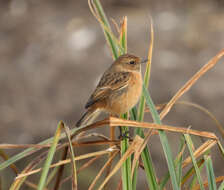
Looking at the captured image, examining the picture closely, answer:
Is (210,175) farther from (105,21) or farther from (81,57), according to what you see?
(81,57)

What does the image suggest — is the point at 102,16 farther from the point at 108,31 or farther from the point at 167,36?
the point at 167,36

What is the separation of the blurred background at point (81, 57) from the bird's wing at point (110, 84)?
3.60 metres

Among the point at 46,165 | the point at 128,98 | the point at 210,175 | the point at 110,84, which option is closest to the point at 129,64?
the point at 110,84

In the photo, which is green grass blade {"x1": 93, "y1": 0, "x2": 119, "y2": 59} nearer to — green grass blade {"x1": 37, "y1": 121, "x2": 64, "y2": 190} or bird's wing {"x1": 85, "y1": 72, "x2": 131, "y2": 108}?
bird's wing {"x1": 85, "y1": 72, "x2": 131, "y2": 108}

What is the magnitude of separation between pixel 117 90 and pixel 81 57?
485 centimetres

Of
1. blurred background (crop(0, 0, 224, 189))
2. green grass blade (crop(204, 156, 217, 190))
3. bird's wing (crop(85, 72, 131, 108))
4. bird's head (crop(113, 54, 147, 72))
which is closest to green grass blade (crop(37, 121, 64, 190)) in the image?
green grass blade (crop(204, 156, 217, 190))

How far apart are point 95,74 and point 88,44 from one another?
33.3 inches

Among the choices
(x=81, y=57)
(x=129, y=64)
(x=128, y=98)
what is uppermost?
(x=81, y=57)

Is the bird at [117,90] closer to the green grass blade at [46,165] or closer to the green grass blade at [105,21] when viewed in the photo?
the green grass blade at [105,21]

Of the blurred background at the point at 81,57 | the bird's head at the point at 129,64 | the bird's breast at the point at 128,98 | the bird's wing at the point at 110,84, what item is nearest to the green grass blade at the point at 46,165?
the bird's breast at the point at 128,98

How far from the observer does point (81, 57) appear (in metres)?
8.30

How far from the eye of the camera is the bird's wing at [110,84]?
344 centimetres

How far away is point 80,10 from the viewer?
955cm

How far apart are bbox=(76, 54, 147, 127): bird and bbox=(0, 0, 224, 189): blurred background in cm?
359
